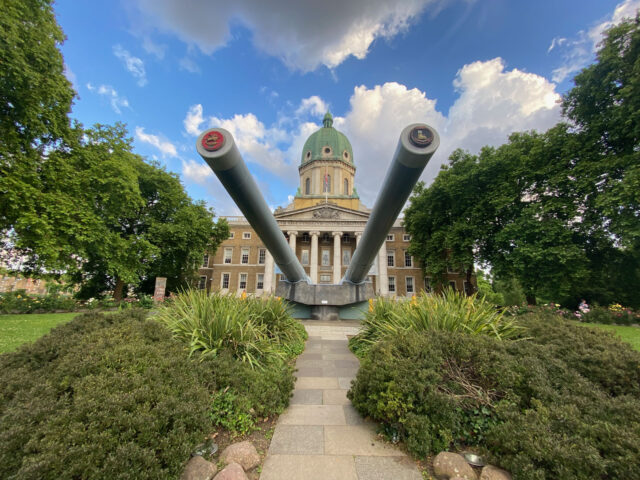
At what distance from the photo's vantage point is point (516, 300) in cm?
3095

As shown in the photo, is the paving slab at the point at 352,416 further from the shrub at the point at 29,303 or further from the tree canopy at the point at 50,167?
the shrub at the point at 29,303

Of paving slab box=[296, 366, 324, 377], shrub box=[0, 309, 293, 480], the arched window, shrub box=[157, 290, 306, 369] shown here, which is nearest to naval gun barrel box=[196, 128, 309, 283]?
shrub box=[157, 290, 306, 369]

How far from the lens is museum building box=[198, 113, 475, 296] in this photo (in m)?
33.9

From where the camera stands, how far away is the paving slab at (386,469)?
88.0 inches

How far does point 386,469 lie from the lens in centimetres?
232

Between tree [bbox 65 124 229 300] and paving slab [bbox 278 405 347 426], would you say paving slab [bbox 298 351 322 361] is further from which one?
tree [bbox 65 124 229 300]

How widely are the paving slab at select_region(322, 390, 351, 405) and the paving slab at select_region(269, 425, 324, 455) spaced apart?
2.16ft

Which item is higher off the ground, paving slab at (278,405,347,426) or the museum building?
the museum building

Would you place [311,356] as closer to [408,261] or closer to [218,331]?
[218,331]

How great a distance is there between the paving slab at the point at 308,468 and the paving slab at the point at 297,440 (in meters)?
0.08

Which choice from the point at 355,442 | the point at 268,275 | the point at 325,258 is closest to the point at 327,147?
the point at 325,258

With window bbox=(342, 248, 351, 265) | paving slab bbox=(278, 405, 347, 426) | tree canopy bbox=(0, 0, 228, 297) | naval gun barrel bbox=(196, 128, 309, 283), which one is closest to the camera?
naval gun barrel bbox=(196, 128, 309, 283)

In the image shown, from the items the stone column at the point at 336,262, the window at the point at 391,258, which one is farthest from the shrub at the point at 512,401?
the window at the point at 391,258

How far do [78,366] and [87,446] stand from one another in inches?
43.0
